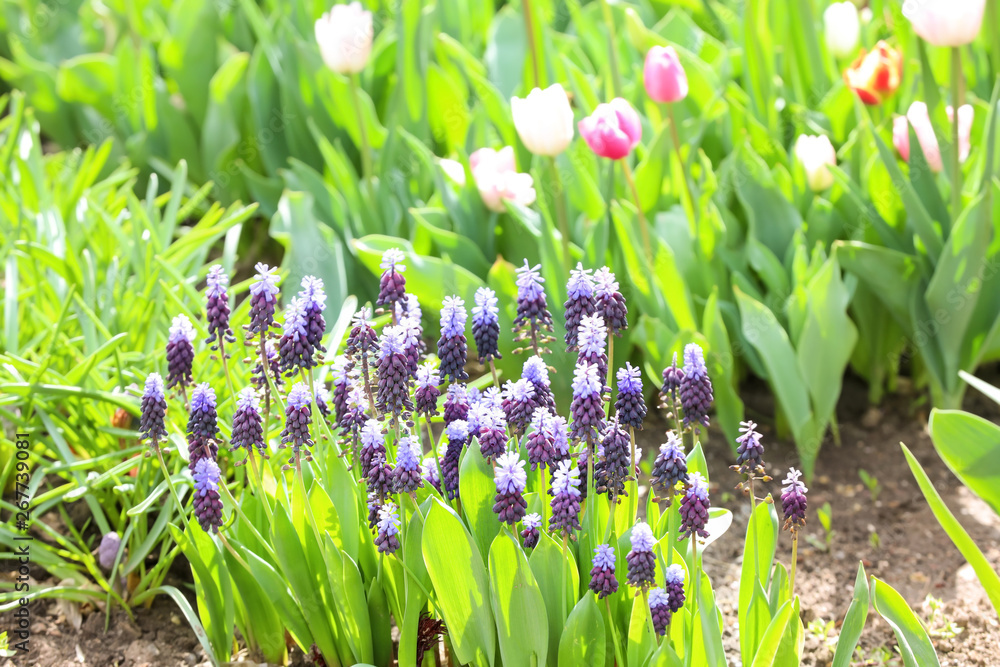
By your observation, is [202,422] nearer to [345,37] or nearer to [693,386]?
[693,386]

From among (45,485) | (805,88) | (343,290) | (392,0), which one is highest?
(392,0)

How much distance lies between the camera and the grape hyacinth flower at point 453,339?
4.39ft

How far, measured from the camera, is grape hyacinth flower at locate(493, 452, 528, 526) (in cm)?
123

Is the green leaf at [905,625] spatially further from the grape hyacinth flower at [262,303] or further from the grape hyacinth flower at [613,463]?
the grape hyacinth flower at [262,303]

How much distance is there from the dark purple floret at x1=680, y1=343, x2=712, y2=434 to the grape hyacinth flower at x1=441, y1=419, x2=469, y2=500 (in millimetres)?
311

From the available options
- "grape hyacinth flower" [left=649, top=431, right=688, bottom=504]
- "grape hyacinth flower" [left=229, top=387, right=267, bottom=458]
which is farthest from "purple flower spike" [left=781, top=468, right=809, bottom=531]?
"grape hyacinth flower" [left=229, top=387, right=267, bottom=458]

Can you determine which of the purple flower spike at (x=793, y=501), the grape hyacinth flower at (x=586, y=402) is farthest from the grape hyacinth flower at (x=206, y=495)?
the purple flower spike at (x=793, y=501)

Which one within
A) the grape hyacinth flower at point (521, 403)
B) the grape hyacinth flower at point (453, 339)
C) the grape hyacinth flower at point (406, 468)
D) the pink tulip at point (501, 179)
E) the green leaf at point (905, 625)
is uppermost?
the pink tulip at point (501, 179)

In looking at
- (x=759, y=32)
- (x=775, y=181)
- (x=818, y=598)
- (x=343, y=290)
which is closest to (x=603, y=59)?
(x=759, y=32)

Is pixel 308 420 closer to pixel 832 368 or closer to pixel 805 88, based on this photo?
pixel 832 368

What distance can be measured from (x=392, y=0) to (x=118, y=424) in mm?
1997

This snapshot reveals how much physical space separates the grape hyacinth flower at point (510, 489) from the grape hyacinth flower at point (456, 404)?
17cm

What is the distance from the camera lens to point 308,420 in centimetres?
134

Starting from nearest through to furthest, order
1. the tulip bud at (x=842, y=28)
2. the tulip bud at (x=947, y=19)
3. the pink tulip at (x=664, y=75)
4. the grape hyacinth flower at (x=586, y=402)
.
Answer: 1. the grape hyacinth flower at (x=586, y=402)
2. the tulip bud at (x=947, y=19)
3. the pink tulip at (x=664, y=75)
4. the tulip bud at (x=842, y=28)
